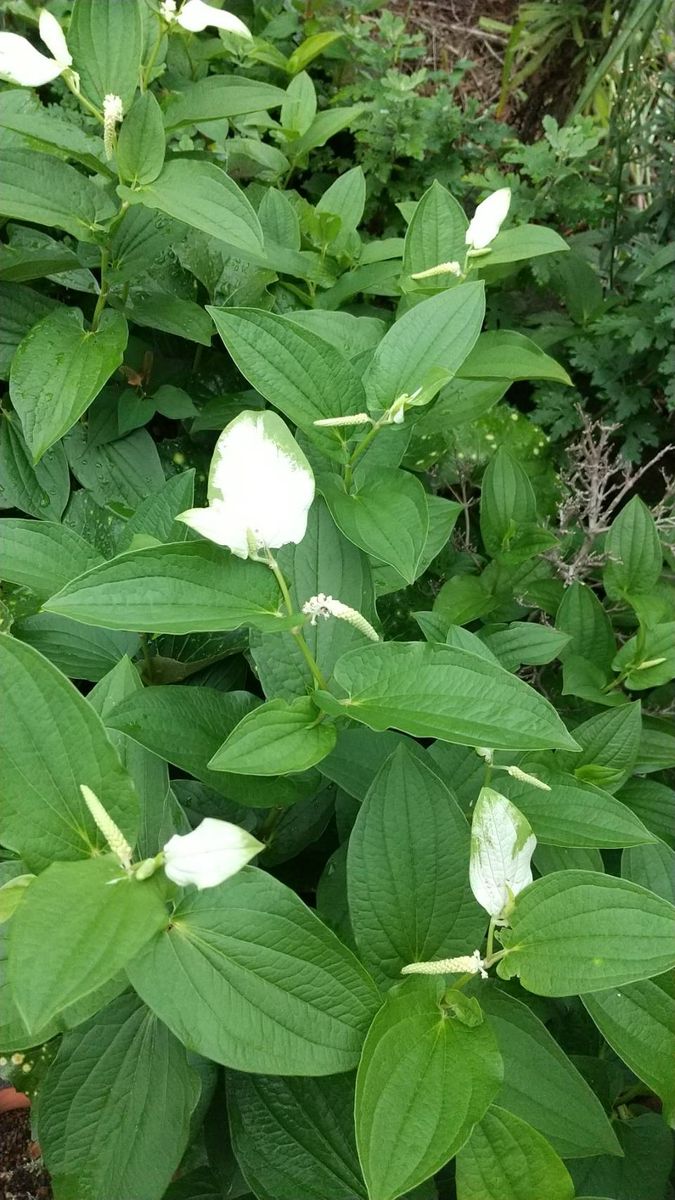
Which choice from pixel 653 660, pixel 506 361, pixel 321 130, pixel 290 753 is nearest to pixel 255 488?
pixel 290 753

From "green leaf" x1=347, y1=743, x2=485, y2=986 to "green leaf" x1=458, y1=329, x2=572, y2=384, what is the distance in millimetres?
525

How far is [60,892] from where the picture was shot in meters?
0.52

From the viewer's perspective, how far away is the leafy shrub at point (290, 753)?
0.58 metres

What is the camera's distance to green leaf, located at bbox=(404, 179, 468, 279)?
3.17 ft

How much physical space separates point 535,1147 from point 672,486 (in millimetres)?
1039

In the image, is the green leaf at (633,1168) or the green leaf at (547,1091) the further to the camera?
the green leaf at (633,1168)

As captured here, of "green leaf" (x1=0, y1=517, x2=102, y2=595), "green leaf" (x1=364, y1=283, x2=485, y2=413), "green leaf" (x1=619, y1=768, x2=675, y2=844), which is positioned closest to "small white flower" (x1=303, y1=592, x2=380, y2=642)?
"green leaf" (x1=364, y1=283, x2=485, y2=413)


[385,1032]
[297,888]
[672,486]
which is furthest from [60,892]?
[672,486]

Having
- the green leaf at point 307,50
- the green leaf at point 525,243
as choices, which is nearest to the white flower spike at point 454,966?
the green leaf at point 525,243

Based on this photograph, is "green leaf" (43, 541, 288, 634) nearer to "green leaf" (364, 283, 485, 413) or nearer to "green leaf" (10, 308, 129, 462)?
"green leaf" (364, 283, 485, 413)

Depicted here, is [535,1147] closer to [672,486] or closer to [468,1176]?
[468,1176]

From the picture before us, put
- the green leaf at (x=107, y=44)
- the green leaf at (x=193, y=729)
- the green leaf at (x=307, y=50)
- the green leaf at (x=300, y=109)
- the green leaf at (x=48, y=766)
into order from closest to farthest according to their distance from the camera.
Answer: the green leaf at (x=48, y=766) < the green leaf at (x=193, y=729) < the green leaf at (x=107, y=44) < the green leaf at (x=300, y=109) < the green leaf at (x=307, y=50)

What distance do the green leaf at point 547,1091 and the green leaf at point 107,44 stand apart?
102 cm

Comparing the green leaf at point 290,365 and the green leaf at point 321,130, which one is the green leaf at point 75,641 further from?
the green leaf at point 321,130
